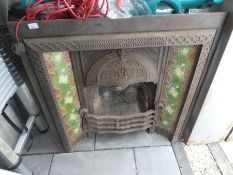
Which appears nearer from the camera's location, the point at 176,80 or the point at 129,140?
the point at 176,80

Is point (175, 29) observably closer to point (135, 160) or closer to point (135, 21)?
point (135, 21)

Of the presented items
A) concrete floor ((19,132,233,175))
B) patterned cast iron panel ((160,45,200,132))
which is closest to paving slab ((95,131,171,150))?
concrete floor ((19,132,233,175))

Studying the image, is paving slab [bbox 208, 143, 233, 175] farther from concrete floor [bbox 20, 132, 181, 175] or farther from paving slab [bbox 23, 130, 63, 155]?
paving slab [bbox 23, 130, 63, 155]

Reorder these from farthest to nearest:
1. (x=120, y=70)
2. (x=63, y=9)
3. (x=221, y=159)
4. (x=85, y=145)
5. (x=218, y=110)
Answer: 1. (x=85, y=145)
2. (x=221, y=159)
3. (x=218, y=110)
4. (x=120, y=70)
5. (x=63, y=9)

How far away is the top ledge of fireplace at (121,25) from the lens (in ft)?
2.57

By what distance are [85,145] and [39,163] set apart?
1.07 feet

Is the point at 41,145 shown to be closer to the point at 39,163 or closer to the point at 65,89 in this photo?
the point at 39,163

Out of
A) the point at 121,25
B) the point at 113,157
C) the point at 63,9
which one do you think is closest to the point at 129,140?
the point at 113,157

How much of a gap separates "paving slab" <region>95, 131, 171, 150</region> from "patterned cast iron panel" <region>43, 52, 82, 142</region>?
0.63 ft

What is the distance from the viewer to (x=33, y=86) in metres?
1.00

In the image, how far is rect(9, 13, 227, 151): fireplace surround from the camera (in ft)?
2.70

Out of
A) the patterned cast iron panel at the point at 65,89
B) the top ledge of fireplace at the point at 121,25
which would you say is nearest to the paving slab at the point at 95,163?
the patterned cast iron panel at the point at 65,89

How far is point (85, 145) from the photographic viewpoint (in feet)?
4.61

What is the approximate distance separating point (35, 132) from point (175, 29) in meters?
1.26
